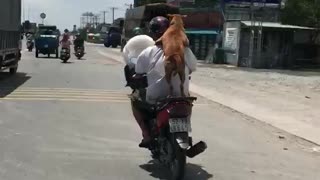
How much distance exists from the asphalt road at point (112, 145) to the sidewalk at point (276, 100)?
60cm

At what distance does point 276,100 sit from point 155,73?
1133 centimetres

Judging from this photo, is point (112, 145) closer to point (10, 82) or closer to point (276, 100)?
point (276, 100)

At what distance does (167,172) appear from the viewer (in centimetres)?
744

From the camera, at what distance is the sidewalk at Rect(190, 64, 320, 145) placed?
507 inches

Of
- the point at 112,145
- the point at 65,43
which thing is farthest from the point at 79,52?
A: the point at 112,145

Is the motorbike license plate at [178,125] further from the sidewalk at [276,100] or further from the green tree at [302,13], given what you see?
Result: the green tree at [302,13]

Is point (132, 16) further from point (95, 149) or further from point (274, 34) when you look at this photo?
point (95, 149)

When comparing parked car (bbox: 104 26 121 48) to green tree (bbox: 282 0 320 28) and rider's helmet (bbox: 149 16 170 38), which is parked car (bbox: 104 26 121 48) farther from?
rider's helmet (bbox: 149 16 170 38)

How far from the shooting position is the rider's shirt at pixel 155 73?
7157 millimetres

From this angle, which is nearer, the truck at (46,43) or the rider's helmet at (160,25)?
the rider's helmet at (160,25)

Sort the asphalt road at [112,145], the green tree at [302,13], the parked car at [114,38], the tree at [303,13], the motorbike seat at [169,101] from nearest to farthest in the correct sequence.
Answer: the motorbike seat at [169,101] < the asphalt road at [112,145] < the tree at [303,13] < the green tree at [302,13] < the parked car at [114,38]

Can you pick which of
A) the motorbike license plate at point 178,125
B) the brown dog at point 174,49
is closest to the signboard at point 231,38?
the brown dog at point 174,49

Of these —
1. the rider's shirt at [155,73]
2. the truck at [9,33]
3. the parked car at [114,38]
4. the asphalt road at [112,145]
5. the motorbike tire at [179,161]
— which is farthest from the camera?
the parked car at [114,38]

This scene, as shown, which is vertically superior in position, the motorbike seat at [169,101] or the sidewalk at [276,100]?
the motorbike seat at [169,101]
